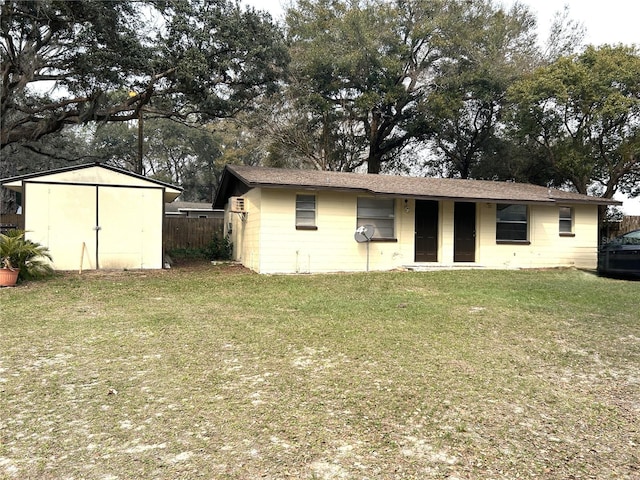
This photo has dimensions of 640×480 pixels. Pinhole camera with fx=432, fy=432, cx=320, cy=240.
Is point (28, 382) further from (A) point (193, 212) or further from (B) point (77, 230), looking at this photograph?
(A) point (193, 212)

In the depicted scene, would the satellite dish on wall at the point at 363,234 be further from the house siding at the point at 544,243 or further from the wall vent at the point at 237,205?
the house siding at the point at 544,243

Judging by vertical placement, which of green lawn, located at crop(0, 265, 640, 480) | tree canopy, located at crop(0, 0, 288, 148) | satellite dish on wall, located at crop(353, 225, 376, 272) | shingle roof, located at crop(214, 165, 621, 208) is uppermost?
tree canopy, located at crop(0, 0, 288, 148)

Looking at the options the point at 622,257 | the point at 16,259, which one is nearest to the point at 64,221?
the point at 16,259

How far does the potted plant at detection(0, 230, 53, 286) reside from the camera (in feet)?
29.1

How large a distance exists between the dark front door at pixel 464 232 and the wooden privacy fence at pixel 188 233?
9.80m

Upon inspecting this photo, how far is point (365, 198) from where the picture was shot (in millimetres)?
12438

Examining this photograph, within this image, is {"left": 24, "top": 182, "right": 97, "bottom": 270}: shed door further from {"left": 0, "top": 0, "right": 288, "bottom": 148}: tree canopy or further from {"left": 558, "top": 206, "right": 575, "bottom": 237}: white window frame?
{"left": 558, "top": 206, "right": 575, "bottom": 237}: white window frame

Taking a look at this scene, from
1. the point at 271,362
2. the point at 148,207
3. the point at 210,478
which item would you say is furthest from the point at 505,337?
the point at 148,207

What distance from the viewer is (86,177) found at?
11641 millimetres

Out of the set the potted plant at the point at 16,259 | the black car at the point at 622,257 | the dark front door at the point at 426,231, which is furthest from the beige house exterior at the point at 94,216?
the black car at the point at 622,257

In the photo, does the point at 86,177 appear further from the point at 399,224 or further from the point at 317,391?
the point at 317,391

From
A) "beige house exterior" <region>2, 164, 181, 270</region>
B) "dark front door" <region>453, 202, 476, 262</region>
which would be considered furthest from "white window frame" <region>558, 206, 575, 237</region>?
"beige house exterior" <region>2, 164, 181, 270</region>

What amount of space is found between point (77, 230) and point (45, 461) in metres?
10.5

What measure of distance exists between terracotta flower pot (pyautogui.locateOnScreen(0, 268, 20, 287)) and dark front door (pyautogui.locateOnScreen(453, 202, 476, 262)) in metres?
11.3
